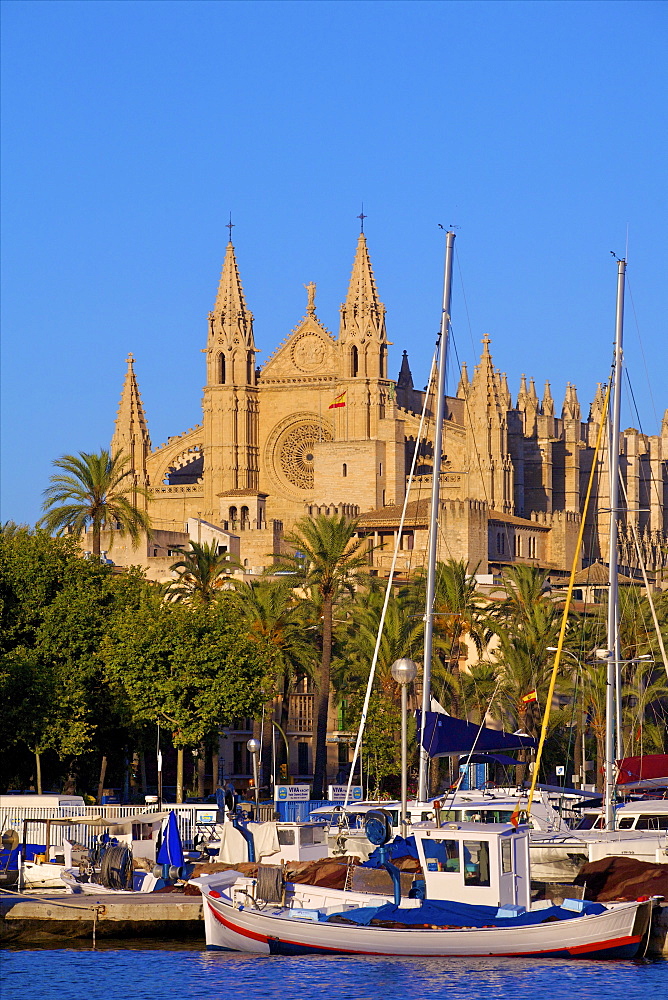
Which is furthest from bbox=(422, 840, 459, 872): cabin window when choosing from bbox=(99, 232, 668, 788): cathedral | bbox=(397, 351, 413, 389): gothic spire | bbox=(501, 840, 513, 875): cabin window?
bbox=(397, 351, 413, 389): gothic spire

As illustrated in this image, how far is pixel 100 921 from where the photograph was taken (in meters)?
31.8

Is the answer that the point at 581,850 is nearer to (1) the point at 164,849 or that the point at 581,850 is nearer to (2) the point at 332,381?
(1) the point at 164,849

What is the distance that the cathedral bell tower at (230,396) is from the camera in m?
122

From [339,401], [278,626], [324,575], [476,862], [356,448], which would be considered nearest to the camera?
[476,862]

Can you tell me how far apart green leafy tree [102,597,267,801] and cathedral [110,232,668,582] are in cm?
5344

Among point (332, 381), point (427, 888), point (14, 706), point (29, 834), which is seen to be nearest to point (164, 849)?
point (29, 834)

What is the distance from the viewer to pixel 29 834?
38.0 m

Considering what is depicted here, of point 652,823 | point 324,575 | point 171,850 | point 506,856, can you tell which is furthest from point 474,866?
point 324,575

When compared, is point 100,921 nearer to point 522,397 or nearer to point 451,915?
point 451,915

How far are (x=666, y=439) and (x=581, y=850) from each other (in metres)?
106

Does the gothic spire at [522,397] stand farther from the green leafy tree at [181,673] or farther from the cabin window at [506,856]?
the cabin window at [506,856]

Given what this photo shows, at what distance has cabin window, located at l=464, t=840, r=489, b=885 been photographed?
2959 centimetres

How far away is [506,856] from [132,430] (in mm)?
97870

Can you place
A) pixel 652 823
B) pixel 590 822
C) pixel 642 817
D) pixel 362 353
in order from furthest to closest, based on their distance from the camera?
pixel 362 353 → pixel 590 822 → pixel 642 817 → pixel 652 823
